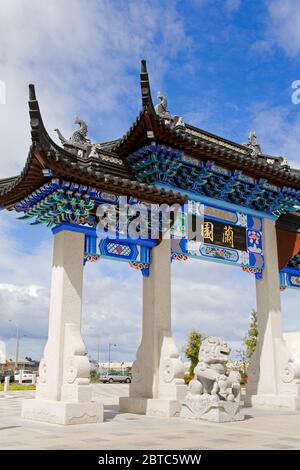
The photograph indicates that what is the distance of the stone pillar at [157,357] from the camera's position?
37.2 feet

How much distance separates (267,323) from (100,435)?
7.93 meters

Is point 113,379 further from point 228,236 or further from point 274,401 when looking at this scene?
point 228,236

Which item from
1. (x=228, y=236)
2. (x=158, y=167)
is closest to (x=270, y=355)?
(x=228, y=236)

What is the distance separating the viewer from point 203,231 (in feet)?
45.1

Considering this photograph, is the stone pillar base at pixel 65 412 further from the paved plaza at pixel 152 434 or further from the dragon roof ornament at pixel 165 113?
the dragon roof ornament at pixel 165 113

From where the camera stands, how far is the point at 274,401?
13625 millimetres

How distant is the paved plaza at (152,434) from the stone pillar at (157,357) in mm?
708

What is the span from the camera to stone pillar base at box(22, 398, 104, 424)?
31.0ft

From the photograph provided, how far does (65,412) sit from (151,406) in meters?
2.71

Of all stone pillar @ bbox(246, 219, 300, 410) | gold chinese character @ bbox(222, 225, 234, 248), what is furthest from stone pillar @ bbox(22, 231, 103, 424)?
stone pillar @ bbox(246, 219, 300, 410)

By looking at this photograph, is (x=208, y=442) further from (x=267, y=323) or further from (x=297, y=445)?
(x=267, y=323)

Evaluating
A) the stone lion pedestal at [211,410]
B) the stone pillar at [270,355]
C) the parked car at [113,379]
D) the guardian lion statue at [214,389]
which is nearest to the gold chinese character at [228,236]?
the stone pillar at [270,355]

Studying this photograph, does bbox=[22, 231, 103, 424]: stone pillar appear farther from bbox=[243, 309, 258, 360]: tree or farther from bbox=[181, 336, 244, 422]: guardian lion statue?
bbox=[243, 309, 258, 360]: tree

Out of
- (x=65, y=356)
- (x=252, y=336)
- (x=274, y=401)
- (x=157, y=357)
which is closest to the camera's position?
(x=65, y=356)
